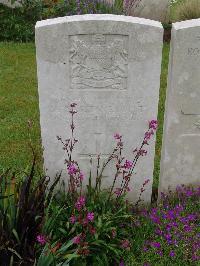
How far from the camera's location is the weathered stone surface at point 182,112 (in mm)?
3693

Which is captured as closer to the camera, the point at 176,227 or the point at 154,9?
the point at 176,227

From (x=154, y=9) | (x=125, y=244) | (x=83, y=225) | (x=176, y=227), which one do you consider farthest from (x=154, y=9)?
(x=83, y=225)

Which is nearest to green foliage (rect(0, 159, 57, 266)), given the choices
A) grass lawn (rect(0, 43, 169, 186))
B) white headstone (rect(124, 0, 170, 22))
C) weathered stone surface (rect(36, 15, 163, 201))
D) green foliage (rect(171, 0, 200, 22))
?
weathered stone surface (rect(36, 15, 163, 201))

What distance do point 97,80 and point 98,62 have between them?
0.15m

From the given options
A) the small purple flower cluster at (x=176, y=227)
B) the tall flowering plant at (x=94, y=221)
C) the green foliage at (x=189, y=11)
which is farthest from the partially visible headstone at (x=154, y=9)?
the tall flowering plant at (x=94, y=221)

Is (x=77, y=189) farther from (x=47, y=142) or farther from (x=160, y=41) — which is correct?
(x=160, y=41)

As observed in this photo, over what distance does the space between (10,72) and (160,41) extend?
466 cm

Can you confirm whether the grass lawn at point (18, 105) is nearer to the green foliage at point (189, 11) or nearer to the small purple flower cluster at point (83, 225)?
the small purple flower cluster at point (83, 225)

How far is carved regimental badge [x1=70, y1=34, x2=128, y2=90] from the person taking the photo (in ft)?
11.6

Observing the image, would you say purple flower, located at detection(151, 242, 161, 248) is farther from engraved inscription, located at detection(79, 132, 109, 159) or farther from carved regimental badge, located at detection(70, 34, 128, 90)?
carved regimental badge, located at detection(70, 34, 128, 90)

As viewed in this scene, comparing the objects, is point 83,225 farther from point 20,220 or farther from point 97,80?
point 97,80

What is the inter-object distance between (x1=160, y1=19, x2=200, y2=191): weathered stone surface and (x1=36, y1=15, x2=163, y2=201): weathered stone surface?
0.63ft

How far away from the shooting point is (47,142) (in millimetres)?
3895

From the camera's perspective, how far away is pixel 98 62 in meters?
3.60
